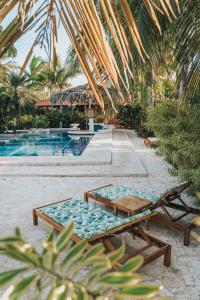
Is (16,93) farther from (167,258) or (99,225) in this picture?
(167,258)

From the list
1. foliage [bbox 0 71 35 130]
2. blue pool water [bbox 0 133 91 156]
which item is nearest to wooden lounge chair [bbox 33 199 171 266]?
blue pool water [bbox 0 133 91 156]

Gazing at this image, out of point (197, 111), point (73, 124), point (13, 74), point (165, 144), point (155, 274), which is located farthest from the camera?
point (73, 124)

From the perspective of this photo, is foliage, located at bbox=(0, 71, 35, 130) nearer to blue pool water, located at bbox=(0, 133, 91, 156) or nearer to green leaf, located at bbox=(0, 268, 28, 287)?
blue pool water, located at bbox=(0, 133, 91, 156)

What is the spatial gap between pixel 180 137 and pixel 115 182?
9.31 ft

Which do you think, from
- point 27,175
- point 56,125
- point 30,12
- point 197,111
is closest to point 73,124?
point 56,125

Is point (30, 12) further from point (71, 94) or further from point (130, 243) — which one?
point (71, 94)

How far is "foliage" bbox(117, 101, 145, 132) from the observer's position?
20188 millimetres

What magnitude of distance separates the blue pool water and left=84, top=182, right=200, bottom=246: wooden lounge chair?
31.0 ft

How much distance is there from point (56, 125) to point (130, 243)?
857 inches

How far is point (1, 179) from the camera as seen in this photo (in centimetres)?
875

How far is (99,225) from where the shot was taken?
4.26 metres

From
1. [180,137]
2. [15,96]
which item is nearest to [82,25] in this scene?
[180,137]

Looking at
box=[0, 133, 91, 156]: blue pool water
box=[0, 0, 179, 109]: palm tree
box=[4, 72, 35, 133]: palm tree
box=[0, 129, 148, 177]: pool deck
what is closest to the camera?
box=[0, 0, 179, 109]: palm tree

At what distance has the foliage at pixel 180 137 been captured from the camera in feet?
17.5
